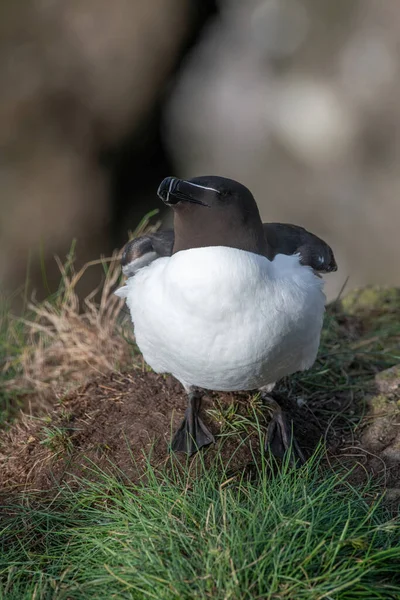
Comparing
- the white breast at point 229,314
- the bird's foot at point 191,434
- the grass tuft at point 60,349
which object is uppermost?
the white breast at point 229,314

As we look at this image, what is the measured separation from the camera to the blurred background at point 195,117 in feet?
31.8

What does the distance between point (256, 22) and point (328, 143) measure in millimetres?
2280

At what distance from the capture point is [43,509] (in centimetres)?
356

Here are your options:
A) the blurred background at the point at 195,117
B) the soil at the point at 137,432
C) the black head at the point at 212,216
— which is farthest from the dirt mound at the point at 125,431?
the blurred background at the point at 195,117

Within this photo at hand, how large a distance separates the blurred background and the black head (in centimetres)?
624

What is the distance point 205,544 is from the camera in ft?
9.02

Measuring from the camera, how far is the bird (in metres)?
3.24

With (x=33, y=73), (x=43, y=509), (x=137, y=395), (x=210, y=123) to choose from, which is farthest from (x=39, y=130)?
(x=43, y=509)

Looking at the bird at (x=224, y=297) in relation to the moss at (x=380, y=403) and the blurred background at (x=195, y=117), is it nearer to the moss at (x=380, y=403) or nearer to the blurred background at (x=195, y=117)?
the moss at (x=380, y=403)

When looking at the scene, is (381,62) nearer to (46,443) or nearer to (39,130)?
(39,130)

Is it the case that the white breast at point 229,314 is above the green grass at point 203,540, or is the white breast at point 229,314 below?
above

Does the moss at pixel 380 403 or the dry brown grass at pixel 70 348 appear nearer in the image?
the moss at pixel 380 403

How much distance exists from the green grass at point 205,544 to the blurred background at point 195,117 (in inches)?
247

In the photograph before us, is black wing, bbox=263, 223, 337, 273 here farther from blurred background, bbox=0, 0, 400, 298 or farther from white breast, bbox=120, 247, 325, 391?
blurred background, bbox=0, 0, 400, 298
